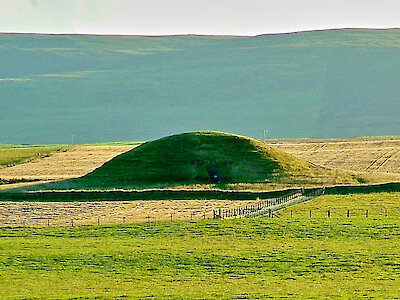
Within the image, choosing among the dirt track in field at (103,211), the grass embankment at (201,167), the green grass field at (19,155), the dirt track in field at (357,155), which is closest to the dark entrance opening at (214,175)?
the grass embankment at (201,167)

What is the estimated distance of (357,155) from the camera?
10131cm

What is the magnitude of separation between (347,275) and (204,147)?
3824cm

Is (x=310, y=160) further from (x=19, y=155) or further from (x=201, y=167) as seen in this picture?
(x=19, y=155)

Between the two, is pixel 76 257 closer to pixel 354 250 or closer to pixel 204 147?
pixel 354 250

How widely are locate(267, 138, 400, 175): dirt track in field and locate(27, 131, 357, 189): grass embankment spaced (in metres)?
10.3

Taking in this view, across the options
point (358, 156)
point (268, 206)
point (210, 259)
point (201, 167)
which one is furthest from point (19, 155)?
point (210, 259)

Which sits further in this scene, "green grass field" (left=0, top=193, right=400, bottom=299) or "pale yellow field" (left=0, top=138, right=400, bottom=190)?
"pale yellow field" (left=0, top=138, right=400, bottom=190)

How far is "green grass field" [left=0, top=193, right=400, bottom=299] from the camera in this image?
3409cm

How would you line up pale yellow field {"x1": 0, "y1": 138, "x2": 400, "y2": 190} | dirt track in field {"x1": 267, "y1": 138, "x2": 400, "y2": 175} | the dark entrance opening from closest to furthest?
the dark entrance opening < pale yellow field {"x1": 0, "y1": 138, "x2": 400, "y2": 190} < dirt track in field {"x1": 267, "y1": 138, "x2": 400, "y2": 175}

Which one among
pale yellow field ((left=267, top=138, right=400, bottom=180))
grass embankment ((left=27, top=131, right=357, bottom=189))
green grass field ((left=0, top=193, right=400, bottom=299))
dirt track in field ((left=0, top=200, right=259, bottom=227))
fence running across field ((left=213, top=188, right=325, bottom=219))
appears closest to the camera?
green grass field ((left=0, top=193, right=400, bottom=299))

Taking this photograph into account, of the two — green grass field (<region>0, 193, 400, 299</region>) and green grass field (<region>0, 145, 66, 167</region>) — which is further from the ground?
green grass field (<region>0, 145, 66, 167</region>)

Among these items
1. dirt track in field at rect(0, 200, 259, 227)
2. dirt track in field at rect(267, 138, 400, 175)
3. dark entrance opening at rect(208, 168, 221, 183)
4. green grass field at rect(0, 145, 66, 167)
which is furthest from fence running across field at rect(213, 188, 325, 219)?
green grass field at rect(0, 145, 66, 167)

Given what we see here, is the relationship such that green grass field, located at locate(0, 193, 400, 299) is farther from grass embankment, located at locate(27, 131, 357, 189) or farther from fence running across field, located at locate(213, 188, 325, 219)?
grass embankment, located at locate(27, 131, 357, 189)

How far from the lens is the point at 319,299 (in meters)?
31.8
